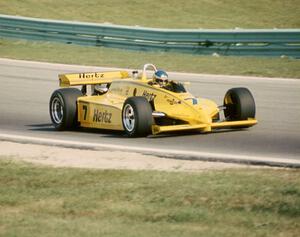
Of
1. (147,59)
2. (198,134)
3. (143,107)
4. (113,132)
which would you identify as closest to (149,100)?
(143,107)

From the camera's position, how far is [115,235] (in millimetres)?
7504

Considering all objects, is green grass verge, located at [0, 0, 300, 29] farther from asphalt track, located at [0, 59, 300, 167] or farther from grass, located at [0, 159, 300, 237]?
grass, located at [0, 159, 300, 237]

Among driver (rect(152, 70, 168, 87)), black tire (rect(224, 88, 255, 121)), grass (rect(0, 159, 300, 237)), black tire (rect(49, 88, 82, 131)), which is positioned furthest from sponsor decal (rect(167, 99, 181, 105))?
grass (rect(0, 159, 300, 237))

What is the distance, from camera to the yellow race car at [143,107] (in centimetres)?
1283

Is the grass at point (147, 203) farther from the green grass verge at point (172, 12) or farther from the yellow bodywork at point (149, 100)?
the green grass verge at point (172, 12)

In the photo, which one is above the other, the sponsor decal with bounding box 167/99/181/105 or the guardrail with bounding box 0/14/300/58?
the guardrail with bounding box 0/14/300/58

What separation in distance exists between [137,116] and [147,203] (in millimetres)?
4050

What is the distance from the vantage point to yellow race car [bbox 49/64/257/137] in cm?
1283

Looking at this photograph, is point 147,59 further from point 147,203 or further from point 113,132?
point 147,203

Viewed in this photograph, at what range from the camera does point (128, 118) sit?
43.0 ft

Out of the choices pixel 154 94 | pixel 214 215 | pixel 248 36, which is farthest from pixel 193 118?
pixel 248 36

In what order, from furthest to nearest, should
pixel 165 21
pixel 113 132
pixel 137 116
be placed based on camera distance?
1. pixel 165 21
2. pixel 113 132
3. pixel 137 116

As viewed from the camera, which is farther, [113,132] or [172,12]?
[172,12]

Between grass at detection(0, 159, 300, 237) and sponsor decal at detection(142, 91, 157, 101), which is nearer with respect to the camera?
grass at detection(0, 159, 300, 237)
